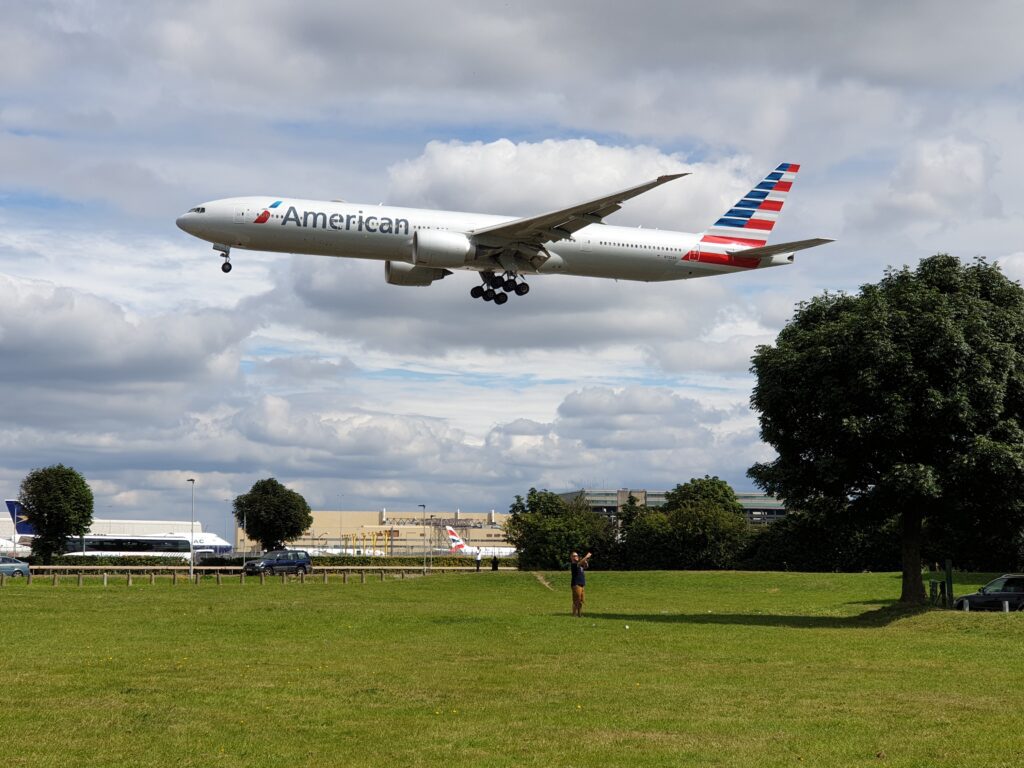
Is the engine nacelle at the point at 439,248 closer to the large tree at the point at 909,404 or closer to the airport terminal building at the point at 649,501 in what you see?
the large tree at the point at 909,404

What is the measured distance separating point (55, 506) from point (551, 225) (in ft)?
180

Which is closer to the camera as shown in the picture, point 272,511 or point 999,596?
point 999,596

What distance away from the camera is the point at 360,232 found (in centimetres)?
4303

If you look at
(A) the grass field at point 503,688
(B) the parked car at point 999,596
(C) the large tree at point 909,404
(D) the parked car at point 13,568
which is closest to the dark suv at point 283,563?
(D) the parked car at point 13,568

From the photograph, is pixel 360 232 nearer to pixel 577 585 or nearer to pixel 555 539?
pixel 577 585

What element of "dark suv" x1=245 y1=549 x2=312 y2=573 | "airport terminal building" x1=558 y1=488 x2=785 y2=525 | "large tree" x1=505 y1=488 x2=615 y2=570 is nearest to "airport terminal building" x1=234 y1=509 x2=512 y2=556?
"airport terminal building" x1=558 y1=488 x2=785 y2=525

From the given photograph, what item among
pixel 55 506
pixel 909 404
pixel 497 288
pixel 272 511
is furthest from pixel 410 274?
pixel 272 511

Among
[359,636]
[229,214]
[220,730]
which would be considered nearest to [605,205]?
[229,214]

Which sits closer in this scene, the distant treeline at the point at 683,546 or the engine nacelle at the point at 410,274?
the engine nacelle at the point at 410,274

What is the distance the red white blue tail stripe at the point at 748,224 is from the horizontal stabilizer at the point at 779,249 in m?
0.27

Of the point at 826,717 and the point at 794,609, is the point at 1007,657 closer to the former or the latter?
the point at 826,717

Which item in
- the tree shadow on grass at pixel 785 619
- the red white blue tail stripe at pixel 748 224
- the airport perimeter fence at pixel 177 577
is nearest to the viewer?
the tree shadow on grass at pixel 785 619

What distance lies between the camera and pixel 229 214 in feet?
140

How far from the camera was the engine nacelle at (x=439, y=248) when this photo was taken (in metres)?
43.2
